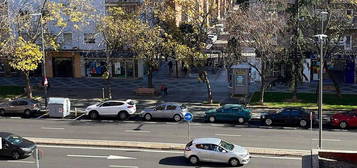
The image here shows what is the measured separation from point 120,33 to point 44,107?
29.7 feet

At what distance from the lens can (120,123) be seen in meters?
37.8

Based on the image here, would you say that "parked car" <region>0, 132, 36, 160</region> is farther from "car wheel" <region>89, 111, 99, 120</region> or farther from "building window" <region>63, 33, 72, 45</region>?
"building window" <region>63, 33, 72, 45</region>

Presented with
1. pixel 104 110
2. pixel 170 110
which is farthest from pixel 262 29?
pixel 104 110

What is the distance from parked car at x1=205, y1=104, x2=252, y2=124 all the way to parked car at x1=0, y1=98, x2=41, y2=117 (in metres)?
13.7

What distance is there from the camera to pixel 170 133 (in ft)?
112

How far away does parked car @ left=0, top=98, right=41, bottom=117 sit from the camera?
132ft

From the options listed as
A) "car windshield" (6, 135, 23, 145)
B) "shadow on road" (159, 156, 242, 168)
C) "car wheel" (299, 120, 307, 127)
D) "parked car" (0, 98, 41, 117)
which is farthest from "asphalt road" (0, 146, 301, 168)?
"parked car" (0, 98, 41, 117)

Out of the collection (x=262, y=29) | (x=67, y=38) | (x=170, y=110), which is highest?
(x=67, y=38)

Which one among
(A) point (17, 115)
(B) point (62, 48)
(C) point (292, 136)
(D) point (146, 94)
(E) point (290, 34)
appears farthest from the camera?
(B) point (62, 48)

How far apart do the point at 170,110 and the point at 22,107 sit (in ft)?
38.6

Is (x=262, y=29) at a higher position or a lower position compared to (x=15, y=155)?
higher

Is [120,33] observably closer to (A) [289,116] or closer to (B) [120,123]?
(B) [120,123]

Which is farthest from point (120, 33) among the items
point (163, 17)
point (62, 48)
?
point (62, 48)

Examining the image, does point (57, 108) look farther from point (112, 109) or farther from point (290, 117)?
point (290, 117)
